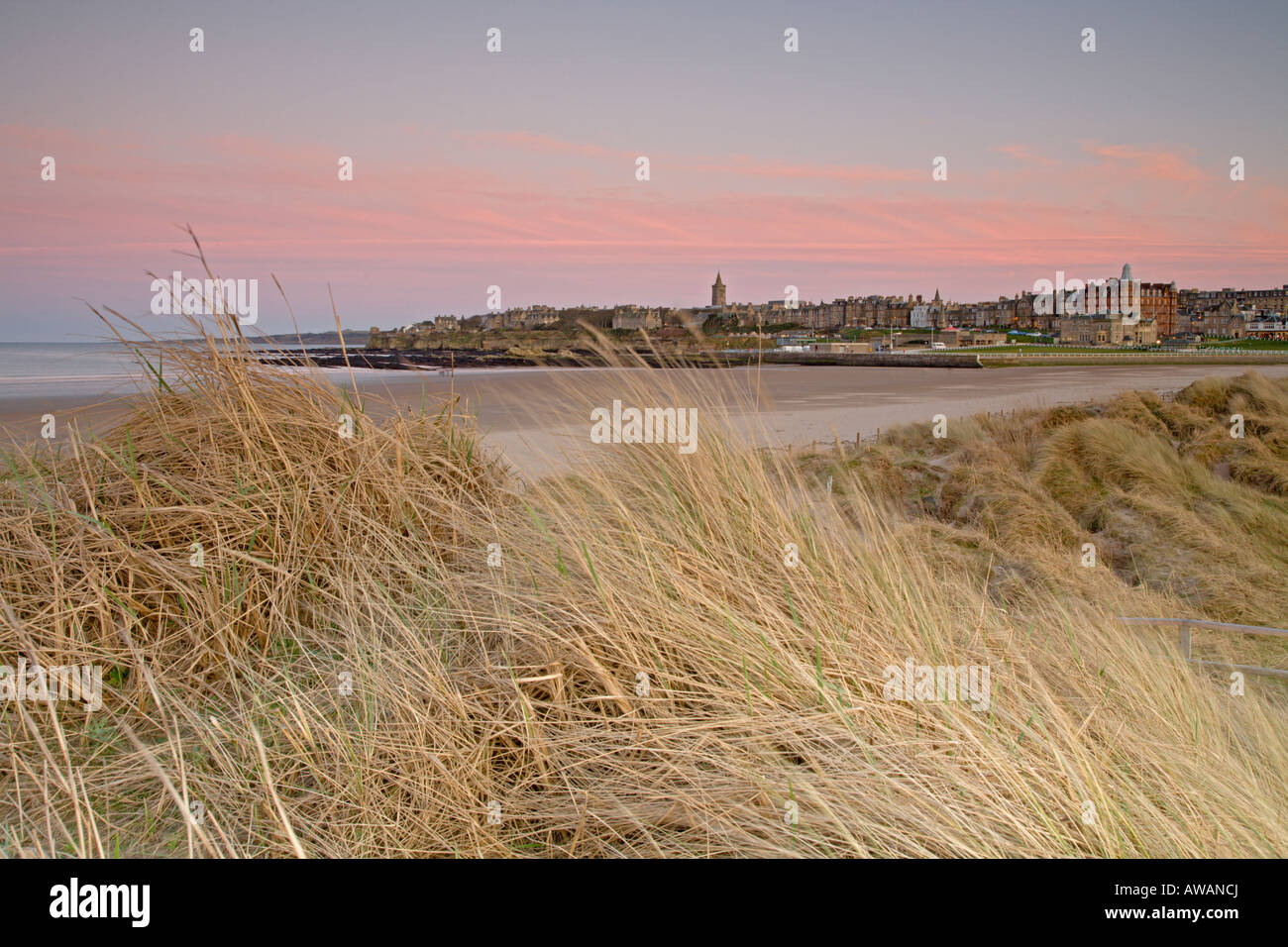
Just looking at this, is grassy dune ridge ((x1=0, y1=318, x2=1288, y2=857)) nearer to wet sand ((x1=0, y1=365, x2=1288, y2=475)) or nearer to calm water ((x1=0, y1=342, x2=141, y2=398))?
wet sand ((x1=0, y1=365, x2=1288, y2=475))

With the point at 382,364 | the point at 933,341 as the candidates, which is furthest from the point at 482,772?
the point at 933,341

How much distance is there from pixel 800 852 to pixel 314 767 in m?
1.49

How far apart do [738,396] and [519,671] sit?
2.64 m

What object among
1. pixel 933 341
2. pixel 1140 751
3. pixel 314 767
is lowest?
pixel 1140 751

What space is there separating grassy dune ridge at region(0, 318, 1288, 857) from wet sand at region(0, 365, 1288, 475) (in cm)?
18

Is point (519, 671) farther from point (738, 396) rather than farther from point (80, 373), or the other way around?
point (80, 373)

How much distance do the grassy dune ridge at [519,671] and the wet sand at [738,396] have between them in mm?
184

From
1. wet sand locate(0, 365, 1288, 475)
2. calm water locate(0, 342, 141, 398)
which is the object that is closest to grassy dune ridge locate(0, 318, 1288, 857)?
wet sand locate(0, 365, 1288, 475)

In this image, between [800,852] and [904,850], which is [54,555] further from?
[904,850]

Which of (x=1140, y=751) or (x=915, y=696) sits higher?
(x=915, y=696)

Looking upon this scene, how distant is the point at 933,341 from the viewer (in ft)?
170

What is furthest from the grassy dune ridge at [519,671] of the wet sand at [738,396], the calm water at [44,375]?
the calm water at [44,375]
